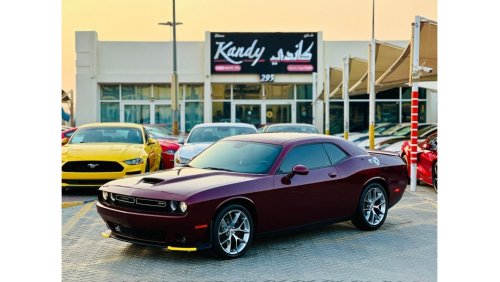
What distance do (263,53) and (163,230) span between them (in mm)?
32782

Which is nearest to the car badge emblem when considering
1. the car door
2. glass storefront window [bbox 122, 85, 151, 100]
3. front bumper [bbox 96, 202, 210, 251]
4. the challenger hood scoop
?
A: the car door

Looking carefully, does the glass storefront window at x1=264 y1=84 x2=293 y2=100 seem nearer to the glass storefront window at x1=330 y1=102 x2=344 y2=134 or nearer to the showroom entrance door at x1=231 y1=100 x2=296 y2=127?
the showroom entrance door at x1=231 y1=100 x2=296 y2=127

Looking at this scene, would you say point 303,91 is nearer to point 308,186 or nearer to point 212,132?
point 212,132

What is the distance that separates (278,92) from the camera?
41406mm

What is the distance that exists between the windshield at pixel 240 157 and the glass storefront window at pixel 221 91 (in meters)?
31.4

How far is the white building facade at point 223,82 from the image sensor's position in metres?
40.1

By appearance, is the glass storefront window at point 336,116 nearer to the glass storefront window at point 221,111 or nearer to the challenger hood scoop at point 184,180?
the glass storefront window at point 221,111

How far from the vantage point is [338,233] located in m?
9.85

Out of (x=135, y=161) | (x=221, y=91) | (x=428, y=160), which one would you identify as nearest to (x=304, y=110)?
(x=221, y=91)

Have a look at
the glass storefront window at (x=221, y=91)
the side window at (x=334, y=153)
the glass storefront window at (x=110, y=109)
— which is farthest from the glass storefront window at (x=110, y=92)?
the side window at (x=334, y=153)
